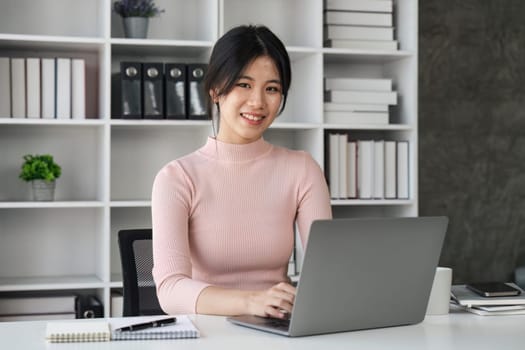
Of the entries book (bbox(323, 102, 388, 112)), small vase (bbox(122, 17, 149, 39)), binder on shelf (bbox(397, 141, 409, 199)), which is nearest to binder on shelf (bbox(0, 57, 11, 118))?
small vase (bbox(122, 17, 149, 39))

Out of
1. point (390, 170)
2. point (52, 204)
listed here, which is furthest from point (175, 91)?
point (390, 170)

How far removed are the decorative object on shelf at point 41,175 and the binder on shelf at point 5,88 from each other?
195 millimetres

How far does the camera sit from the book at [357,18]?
3666mm

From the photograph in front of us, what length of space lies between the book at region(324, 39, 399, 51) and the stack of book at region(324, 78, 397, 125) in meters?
0.14

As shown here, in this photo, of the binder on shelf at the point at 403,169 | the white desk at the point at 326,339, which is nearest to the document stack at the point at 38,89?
the binder on shelf at the point at 403,169

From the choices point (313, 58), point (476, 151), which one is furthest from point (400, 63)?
point (476, 151)

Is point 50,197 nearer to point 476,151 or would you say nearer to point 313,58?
point 313,58

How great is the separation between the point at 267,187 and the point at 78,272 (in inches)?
69.9

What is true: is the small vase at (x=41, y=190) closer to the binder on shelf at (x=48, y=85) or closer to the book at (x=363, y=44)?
the binder on shelf at (x=48, y=85)

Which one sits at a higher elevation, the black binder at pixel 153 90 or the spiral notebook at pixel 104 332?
the black binder at pixel 153 90

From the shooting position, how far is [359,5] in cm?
370

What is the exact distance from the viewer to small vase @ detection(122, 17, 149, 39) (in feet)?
11.3

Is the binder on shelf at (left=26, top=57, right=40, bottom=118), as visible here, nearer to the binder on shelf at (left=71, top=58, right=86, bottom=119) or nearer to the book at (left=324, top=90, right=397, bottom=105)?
the binder on shelf at (left=71, top=58, right=86, bottom=119)

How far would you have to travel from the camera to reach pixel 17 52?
3564mm
